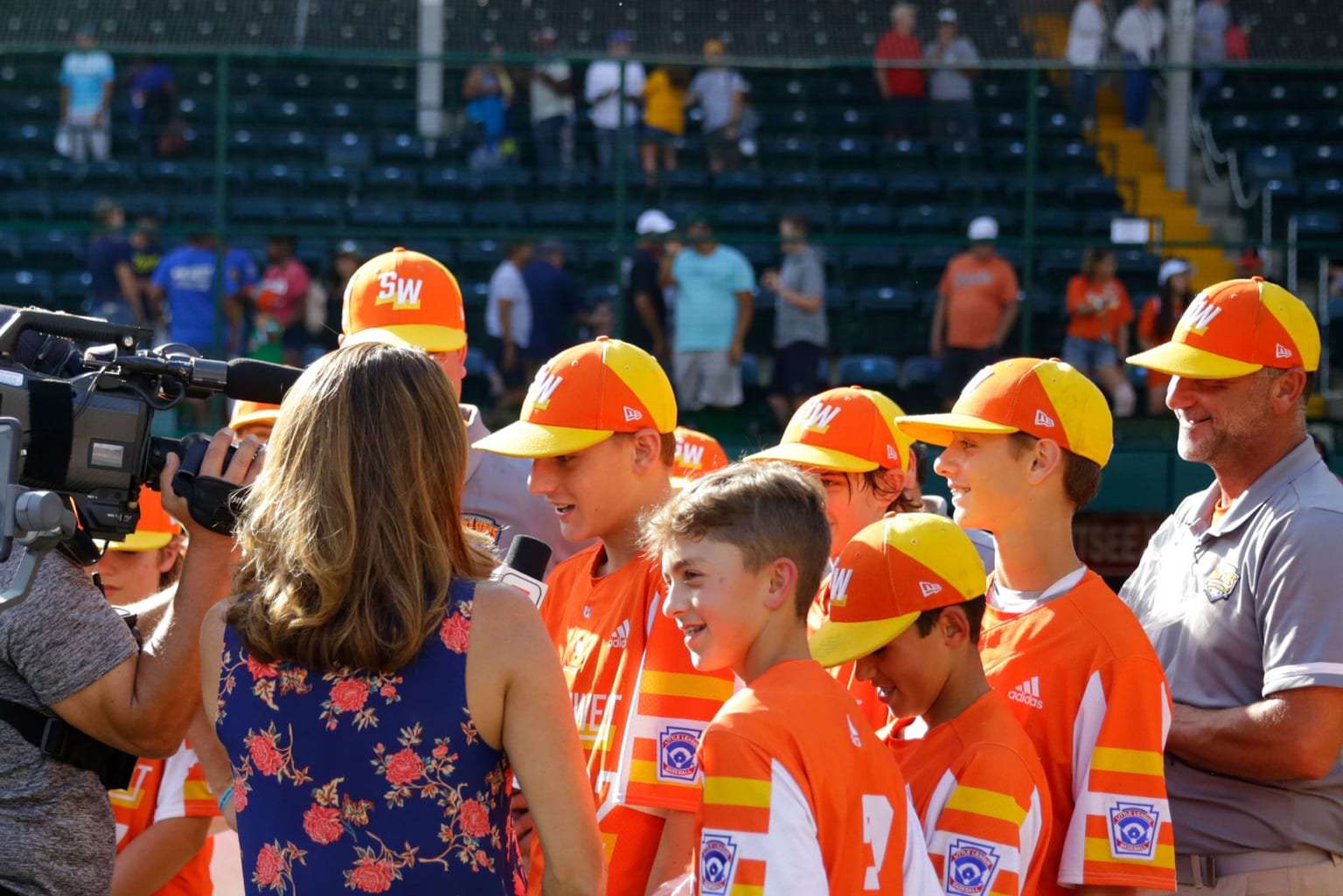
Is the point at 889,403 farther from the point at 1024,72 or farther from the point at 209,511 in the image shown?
the point at 1024,72

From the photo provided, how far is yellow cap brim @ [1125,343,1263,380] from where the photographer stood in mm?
2936

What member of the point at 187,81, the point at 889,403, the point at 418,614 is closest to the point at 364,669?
the point at 418,614

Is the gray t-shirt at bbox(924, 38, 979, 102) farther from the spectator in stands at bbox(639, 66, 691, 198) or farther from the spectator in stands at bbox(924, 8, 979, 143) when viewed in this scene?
the spectator in stands at bbox(639, 66, 691, 198)

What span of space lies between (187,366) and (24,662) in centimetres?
50

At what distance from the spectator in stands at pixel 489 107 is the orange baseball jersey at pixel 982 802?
754cm

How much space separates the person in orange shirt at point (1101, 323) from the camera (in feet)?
26.2

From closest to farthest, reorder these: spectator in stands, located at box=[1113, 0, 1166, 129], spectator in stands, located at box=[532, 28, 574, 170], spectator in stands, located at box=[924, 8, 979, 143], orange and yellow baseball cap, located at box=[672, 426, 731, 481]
→ orange and yellow baseball cap, located at box=[672, 426, 731, 481] < spectator in stands, located at box=[924, 8, 979, 143] < spectator in stands, located at box=[532, 28, 574, 170] < spectator in stands, located at box=[1113, 0, 1166, 129]

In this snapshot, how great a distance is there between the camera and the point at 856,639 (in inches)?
95.1

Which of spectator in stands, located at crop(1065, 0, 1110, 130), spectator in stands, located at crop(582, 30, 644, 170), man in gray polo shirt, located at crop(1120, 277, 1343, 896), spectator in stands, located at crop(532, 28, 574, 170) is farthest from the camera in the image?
spectator in stands, located at crop(1065, 0, 1110, 130)

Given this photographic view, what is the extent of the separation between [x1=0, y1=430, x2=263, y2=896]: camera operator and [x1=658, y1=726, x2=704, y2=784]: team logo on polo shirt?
2.34 feet

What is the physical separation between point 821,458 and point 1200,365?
2.64ft

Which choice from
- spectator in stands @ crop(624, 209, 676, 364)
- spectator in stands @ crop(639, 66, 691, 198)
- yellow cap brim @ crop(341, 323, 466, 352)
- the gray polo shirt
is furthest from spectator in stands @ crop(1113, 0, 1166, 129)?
the gray polo shirt

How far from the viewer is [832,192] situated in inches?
443

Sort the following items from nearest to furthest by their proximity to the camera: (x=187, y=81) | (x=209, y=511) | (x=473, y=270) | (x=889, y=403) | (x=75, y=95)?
(x=209, y=511), (x=889, y=403), (x=473, y=270), (x=75, y=95), (x=187, y=81)
